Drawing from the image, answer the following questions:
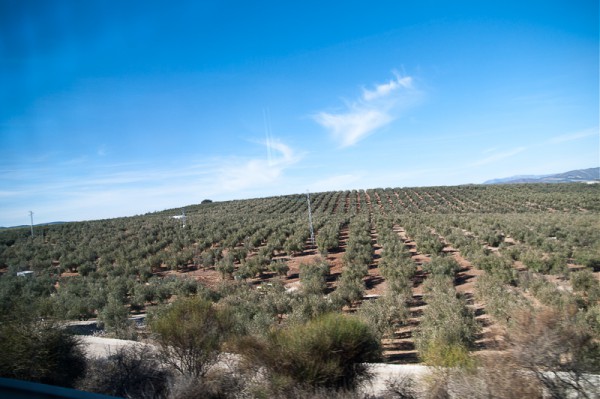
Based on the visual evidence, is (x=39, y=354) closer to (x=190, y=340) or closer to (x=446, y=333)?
(x=190, y=340)

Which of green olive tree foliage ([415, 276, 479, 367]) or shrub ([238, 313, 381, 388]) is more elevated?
shrub ([238, 313, 381, 388])

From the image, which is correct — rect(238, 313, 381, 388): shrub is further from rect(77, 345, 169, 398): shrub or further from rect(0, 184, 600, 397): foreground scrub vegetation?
rect(77, 345, 169, 398): shrub

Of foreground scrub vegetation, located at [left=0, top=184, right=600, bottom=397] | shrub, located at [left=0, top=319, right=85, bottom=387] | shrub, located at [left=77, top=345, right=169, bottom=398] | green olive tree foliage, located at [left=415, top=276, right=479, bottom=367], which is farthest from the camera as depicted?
shrub, located at [left=77, top=345, right=169, bottom=398]

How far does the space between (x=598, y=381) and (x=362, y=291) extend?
462 inches

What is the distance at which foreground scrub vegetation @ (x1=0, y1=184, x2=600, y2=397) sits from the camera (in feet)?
20.9

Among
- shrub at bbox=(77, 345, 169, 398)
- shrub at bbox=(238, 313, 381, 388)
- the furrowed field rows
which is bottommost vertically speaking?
the furrowed field rows

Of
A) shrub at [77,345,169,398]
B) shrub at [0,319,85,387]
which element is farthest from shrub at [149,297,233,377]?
shrub at [0,319,85,387]

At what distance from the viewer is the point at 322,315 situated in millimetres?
8508

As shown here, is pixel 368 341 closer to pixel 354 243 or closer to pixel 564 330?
pixel 564 330

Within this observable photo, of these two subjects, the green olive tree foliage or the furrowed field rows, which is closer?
the green olive tree foliage

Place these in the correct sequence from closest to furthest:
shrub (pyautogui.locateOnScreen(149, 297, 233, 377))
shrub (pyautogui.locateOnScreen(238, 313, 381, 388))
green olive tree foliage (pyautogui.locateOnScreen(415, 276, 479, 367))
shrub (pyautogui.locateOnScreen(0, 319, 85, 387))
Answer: shrub (pyautogui.locateOnScreen(238, 313, 381, 388)), green olive tree foliage (pyautogui.locateOnScreen(415, 276, 479, 367)), shrub (pyautogui.locateOnScreen(0, 319, 85, 387)), shrub (pyautogui.locateOnScreen(149, 297, 233, 377))

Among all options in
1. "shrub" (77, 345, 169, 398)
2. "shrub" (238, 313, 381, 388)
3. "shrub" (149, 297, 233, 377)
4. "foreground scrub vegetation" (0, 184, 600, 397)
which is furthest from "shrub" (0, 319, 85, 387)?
"shrub" (238, 313, 381, 388)

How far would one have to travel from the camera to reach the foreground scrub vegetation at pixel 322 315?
636cm

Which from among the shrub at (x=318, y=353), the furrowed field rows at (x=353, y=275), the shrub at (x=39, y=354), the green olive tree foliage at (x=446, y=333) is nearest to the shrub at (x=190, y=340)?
the shrub at (x=318, y=353)
